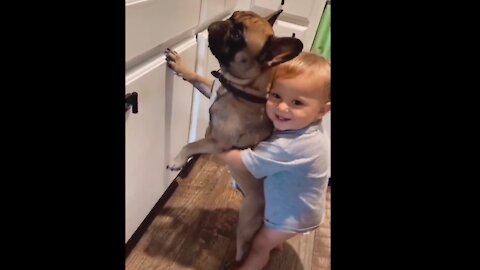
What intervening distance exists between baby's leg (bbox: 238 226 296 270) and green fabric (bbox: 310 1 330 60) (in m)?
0.29

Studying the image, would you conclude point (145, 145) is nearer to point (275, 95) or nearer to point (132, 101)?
point (132, 101)

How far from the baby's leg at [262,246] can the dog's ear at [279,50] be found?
0.87ft

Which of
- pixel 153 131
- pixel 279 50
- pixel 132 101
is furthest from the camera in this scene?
pixel 153 131

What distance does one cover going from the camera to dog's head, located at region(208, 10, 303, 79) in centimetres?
47

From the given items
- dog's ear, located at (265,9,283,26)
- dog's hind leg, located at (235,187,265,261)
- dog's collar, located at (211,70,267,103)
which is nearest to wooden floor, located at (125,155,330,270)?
dog's hind leg, located at (235,187,265,261)

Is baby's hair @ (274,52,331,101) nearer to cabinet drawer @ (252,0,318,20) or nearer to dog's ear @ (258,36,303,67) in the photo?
dog's ear @ (258,36,303,67)

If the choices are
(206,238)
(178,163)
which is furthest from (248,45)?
(206,238)

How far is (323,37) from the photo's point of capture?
545mm

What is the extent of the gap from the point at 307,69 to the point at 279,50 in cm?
4
